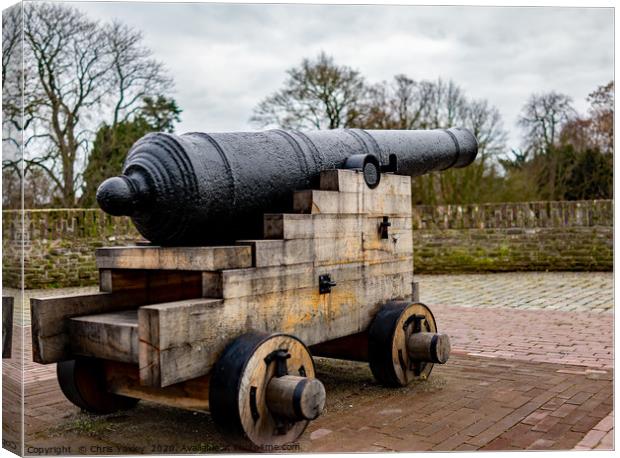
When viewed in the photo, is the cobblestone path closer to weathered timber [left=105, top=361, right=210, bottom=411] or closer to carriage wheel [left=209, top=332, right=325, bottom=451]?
carriage wheel [left=209, top=332, right=325, bottom=451]

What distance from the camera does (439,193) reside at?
20.4 metres

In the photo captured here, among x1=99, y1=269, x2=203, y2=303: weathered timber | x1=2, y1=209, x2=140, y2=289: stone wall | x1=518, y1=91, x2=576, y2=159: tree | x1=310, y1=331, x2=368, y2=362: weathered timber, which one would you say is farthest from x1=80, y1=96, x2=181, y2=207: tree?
x1=99, y1=269, x2=203, y2=303: weathered timber

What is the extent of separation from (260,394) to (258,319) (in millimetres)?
456

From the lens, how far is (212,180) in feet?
12.7

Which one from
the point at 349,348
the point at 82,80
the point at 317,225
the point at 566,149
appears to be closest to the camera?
the point at 317,225

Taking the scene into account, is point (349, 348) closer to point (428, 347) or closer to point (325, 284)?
point (428, 347)

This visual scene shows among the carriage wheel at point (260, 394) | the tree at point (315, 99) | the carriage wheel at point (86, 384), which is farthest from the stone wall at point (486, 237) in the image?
the carriage wheel at point (260, 394)

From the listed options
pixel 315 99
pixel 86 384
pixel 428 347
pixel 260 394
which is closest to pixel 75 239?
pixel 315 99

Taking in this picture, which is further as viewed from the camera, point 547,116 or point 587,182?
point 587,182

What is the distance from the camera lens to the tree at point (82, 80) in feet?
24.4

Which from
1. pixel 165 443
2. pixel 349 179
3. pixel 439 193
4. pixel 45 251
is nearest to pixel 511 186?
pixel 439 193

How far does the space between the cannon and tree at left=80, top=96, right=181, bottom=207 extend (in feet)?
32.7

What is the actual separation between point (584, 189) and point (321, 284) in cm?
1232

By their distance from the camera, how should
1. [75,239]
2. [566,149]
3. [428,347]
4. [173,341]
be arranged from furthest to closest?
[75,239] → [566,149] → [428,347] → [173,341]
